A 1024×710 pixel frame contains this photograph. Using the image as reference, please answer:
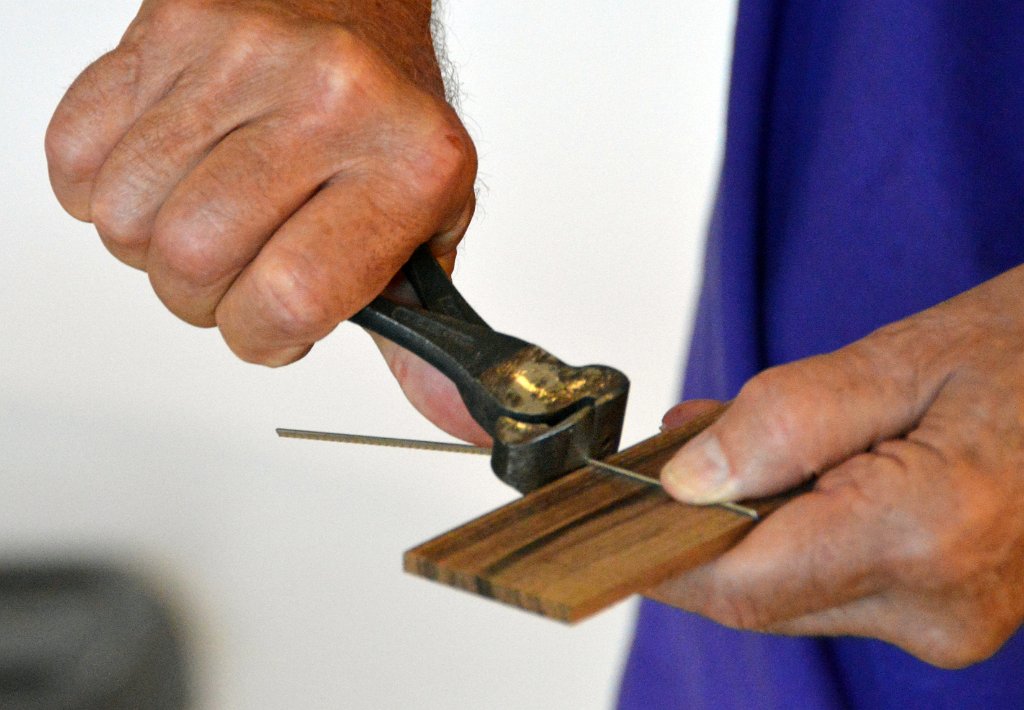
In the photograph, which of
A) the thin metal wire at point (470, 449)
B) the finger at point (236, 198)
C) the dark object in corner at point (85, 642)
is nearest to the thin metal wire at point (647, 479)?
the thin metal wire at point (470, 449)

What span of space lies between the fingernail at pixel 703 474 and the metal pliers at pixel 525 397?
6 centimetres

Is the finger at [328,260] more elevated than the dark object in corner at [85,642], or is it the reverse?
the finger at [328,260]

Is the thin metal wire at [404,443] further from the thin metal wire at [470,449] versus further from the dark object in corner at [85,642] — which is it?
the dark object in corner at [85,642]

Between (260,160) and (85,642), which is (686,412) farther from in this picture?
(85,642)

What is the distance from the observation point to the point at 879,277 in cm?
99

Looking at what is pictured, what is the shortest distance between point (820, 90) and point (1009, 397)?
1.61ft

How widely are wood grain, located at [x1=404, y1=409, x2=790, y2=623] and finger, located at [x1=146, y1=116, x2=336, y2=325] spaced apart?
26 centimetres

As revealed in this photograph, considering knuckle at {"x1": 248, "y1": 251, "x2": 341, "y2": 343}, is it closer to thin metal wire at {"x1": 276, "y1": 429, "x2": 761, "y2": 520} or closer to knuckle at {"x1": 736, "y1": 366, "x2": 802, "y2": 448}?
thin metal wire at {"x1": 276, "y1": 429, "x2": 761, "y2": 520}

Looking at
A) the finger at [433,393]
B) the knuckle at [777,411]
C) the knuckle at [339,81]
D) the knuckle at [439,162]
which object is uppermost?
the knuckle at [339,81]

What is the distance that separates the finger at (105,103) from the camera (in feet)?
2.61

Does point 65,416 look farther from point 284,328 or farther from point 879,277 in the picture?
point 879,277

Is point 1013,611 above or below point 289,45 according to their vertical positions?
below

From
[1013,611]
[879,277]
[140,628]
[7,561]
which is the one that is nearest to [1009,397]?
[1013,611]

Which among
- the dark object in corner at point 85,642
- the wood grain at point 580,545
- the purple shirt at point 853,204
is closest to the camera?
the wood grain at point 580,545
